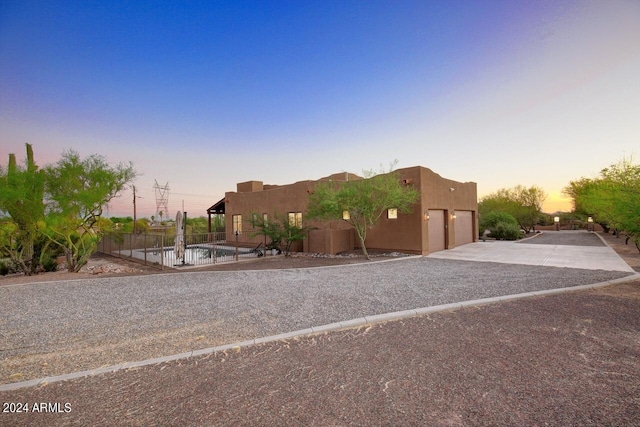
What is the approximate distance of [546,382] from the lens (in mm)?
2732

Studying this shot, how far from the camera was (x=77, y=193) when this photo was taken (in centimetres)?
944

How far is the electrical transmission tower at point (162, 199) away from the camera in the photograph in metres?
39.2

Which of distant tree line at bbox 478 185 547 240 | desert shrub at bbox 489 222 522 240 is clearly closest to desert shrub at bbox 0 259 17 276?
desert shrub at bbox 489 222 522 240

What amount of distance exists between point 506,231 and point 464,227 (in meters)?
7.54

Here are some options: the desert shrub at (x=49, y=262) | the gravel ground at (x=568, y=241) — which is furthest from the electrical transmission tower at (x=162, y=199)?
the gravel ground at (x=568, y=241)

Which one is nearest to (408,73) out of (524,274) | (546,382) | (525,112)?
(525,112)

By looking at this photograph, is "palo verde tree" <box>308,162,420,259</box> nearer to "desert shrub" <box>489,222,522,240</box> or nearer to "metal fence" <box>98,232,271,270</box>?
"metal fence" <box>98,232,271,270</box>

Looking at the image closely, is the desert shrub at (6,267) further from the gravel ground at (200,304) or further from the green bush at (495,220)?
the green bush at (495,220)

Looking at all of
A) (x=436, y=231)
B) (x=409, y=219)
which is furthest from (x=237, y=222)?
(x=436, y=231)

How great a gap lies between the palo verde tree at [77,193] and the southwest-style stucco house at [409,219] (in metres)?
6.05

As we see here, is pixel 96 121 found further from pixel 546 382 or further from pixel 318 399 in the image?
pixel 546 382

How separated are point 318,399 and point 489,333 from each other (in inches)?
113

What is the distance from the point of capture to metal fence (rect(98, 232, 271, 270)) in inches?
470

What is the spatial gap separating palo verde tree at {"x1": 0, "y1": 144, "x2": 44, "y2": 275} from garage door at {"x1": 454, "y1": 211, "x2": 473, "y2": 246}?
1994 cm
